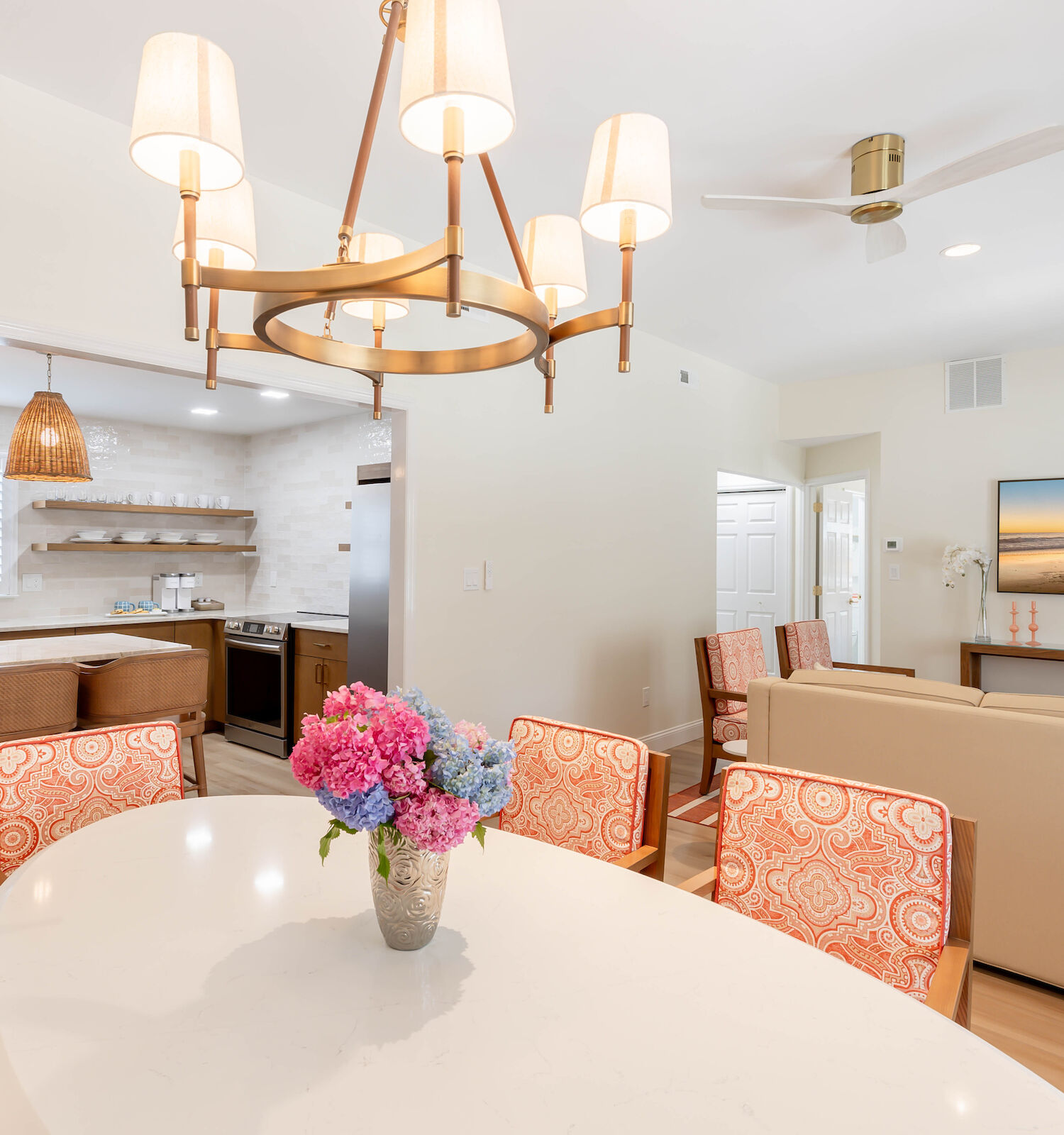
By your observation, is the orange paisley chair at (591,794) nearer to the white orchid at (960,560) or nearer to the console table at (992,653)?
the console table at (992,653)

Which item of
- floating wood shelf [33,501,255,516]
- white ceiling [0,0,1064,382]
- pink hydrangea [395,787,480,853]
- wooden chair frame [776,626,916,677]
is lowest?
wooden chair frame [776,626,916,677]

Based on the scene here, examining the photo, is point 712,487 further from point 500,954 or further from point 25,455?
point 500,954

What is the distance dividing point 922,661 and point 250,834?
17.4 feet

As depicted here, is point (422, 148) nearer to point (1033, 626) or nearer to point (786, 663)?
point (786, 663)

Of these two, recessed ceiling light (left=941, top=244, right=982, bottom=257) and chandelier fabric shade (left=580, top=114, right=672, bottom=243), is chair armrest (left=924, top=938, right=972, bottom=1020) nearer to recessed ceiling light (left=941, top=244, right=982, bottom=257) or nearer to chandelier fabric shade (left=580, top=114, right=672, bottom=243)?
chandelier fabric shade (left=580, top=114, right=672, bottom=243)

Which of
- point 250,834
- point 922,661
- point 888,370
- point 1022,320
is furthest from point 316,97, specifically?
point 922,661

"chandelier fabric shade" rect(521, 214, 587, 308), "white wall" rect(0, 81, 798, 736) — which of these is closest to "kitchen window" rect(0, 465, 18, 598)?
"white wall" rect(0, 81, 798, 736)

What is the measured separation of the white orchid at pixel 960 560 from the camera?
523 centimetres

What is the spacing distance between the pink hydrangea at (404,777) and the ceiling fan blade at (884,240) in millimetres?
2755

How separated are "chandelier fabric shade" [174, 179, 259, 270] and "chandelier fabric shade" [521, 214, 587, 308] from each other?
23.9 inches

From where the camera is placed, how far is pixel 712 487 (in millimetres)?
5496

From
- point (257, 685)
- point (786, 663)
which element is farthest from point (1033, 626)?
point (257, 685)

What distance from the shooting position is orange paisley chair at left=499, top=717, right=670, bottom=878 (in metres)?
1.70

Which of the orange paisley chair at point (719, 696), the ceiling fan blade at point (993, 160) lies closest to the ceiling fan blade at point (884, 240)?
the ceiling fan blade at point (993, 160)
